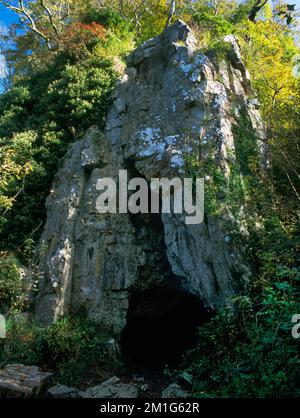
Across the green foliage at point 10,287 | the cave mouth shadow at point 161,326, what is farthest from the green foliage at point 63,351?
the cave mouth shadow at point 161,326

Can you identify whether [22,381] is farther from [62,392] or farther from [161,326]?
[161,326]

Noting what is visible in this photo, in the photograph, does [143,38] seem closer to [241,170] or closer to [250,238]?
[241,170]

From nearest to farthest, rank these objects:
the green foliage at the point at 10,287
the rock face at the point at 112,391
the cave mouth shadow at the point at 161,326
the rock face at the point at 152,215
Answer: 1. the rock face at the point at 112,391
2. the rock face at the point at 152,215
3. the green foliage at the point at 10,287
4. the cave mouth shadow at the point at 161,326

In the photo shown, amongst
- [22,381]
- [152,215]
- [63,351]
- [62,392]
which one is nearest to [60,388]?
[62,392]

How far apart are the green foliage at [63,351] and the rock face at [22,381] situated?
45 centimetres

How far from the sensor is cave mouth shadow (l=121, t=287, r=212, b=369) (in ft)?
32.0

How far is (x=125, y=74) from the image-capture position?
12562 mm

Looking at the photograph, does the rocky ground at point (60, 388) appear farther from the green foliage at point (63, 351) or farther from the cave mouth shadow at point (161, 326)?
the cave mouth shadow at point (161, 326)

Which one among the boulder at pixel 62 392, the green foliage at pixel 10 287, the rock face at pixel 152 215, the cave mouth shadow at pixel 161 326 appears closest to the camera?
the boulder at pixel 62 392

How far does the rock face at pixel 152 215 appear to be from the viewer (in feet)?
27.0

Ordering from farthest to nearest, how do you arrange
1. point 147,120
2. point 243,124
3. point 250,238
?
point 147,120
point 243,124
point 250,238

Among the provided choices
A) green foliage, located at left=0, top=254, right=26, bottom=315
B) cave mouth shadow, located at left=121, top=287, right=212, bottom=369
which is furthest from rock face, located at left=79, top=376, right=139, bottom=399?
green foliage, located at left=0, top=254, right=26, bottom=315
